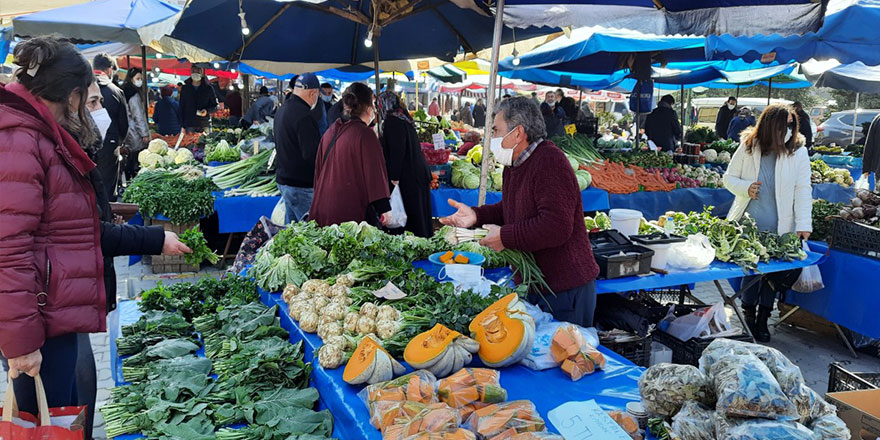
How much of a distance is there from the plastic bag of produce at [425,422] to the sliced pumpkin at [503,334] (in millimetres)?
477

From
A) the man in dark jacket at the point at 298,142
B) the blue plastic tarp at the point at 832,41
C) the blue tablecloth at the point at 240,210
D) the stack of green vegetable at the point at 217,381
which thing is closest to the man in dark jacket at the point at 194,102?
the blue tablecloth at the point at 240,210

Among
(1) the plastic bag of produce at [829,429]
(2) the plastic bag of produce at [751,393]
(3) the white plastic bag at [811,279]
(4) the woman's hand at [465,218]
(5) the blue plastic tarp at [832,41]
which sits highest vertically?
(5) the blue plastic tarp at [832,41]

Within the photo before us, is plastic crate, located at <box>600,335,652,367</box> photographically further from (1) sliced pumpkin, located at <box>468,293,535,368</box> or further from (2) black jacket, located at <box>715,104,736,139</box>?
(2) black jacket, located at <box>715,104,736,139</box>

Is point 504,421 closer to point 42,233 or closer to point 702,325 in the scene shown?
point 42,233

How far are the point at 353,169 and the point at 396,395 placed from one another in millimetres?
2698

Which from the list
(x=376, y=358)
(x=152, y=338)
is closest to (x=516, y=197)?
(x=376, y=358)

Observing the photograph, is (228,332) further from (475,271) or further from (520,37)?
(520,37)

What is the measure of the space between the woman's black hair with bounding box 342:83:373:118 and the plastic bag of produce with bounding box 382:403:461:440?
3.07 meters

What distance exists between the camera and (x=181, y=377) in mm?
2666

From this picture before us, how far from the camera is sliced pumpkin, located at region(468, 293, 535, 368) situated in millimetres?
2408

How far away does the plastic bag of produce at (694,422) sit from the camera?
Answer: 162 centimetres

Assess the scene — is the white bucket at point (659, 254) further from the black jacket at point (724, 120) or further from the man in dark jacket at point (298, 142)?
the black jacket at point (724, 120)

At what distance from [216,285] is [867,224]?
5011mm

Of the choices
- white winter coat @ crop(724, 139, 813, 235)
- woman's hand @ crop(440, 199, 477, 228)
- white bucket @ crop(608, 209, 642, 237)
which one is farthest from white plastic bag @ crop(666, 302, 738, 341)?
woman's hand @ crop(440, 199, 477, 228)
